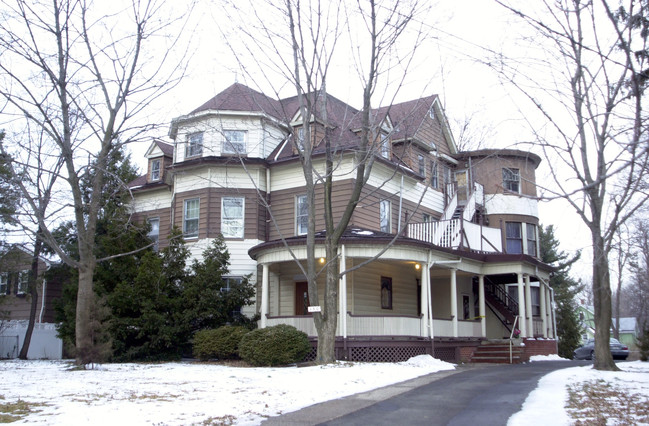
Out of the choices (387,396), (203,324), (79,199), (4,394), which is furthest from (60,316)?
(387,396)

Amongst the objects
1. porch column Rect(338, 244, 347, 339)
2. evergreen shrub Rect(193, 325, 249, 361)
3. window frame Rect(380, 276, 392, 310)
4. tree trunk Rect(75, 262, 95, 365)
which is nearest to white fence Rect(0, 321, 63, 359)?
evergreen shrub Rect(193, 325, 249, 361)

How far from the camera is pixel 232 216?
948 inches

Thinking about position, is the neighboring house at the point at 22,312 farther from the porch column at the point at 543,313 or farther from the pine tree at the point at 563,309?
the pine tree at the point at 563,309

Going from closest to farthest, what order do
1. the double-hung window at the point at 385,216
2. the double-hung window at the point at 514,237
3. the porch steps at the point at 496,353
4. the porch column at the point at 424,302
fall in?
the porch column at the point at 424,302 → the porch steps at the point at 496,353 → the double-hung window at the point at 385,216 → the double-hung window at the point at 514,237

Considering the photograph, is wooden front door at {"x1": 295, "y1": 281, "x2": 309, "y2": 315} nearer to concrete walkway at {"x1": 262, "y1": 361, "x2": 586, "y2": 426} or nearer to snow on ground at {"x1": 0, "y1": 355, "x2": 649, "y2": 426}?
snow on ground at {"x1": 0, "y1": 355, "x2": 649, "y2": 426}

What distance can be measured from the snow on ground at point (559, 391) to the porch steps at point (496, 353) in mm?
5566

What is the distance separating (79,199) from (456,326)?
42.5ft

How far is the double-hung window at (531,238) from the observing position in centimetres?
2919

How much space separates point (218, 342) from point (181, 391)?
8.30 meters

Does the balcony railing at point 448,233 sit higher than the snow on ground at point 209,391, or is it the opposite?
the balcony railing at point 448,233

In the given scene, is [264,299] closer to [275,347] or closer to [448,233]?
[275,347]

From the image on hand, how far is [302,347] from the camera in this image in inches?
697

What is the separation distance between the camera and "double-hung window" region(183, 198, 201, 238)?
80.4 ft

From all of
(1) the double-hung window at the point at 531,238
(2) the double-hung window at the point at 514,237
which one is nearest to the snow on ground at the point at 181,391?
(2) the double-hung window at the point at 514,237
